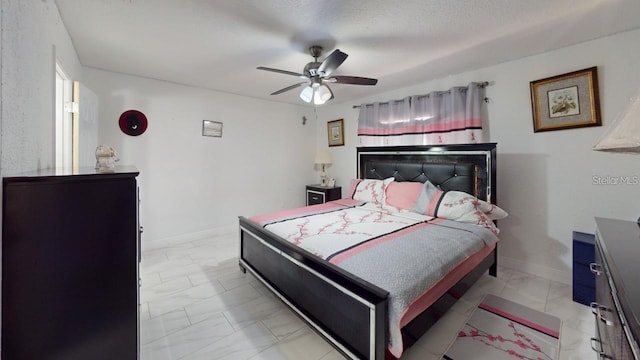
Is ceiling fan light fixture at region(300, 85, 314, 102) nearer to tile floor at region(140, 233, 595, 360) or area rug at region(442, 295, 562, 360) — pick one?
tile floor at region(140, 233, 595, 360)

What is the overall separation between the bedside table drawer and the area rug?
2.91m

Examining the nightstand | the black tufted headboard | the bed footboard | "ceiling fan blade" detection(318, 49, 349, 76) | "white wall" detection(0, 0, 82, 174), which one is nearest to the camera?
"white wall" detection(0, 0, 82, 174)

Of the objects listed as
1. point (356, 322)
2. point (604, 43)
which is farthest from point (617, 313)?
point (604, 43)

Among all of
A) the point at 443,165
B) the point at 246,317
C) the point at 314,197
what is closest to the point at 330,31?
the point at 443,165

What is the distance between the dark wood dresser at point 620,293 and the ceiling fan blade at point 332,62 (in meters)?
1.90

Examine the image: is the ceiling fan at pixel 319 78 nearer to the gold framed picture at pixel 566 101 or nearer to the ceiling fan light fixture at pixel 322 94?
the ceiling fan light fixture at pixel 322 94

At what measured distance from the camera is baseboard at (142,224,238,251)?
347 cm

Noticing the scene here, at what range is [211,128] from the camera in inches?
156

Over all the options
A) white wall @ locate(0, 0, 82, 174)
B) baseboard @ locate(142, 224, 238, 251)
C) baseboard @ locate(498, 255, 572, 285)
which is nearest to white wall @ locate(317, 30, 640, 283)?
baseboard @ locate(498, 255, 572, 285)

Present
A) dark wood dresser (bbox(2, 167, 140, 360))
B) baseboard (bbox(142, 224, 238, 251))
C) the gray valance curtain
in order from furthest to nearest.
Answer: baseboard (bbox(142, 224, 238, 251)) < the gray valance curtain < dark wood dresser (bbox(2, 167, 140, 360))

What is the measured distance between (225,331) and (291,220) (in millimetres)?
1067

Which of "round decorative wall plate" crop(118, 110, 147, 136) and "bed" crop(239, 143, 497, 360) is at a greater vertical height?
"round decorative wall plate" crop(118, 110, 147, 136)

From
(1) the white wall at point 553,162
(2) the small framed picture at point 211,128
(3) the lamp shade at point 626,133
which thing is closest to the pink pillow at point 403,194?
(1) the white wall at point 553,162

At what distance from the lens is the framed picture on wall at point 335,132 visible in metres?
4.73
